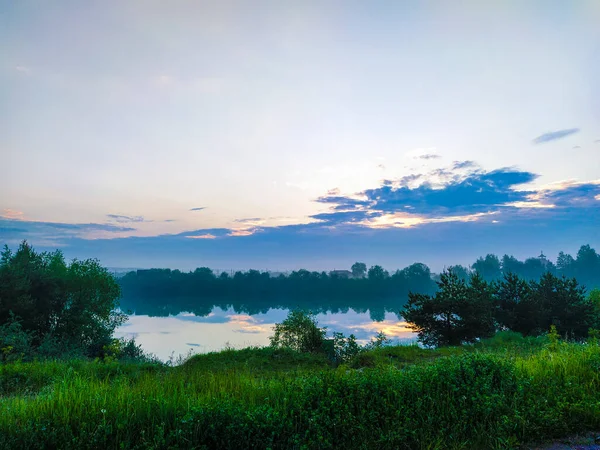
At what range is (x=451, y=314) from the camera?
15.6 m

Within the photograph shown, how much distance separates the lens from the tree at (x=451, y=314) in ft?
50.2

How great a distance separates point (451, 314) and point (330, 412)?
13.3m

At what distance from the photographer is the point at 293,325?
15.9 m

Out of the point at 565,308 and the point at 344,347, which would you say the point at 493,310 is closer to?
the point at 565,308

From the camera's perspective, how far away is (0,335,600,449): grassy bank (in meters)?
3.64

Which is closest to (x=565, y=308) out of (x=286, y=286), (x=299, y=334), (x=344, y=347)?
(x=344, y=347)

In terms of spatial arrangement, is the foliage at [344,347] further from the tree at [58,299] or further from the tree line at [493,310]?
the tree at [58,299]

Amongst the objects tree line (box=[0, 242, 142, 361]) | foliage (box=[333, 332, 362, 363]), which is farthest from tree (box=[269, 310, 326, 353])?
tree line (box=[0, 242, 142, 361])

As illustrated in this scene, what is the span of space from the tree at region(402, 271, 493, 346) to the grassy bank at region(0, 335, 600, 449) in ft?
33.3

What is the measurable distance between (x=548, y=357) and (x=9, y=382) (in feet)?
36.7

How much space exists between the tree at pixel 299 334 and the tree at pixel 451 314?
4.45 m

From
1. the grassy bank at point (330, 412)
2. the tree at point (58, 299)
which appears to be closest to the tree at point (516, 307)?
the grassy bank at point (330, 412)

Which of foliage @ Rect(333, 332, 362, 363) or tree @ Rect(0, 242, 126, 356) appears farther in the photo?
tree @ Rect(0, 242, 126, 356)

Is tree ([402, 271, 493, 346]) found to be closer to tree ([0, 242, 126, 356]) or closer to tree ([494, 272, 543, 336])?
tree ([494, 272, 543, 336])
